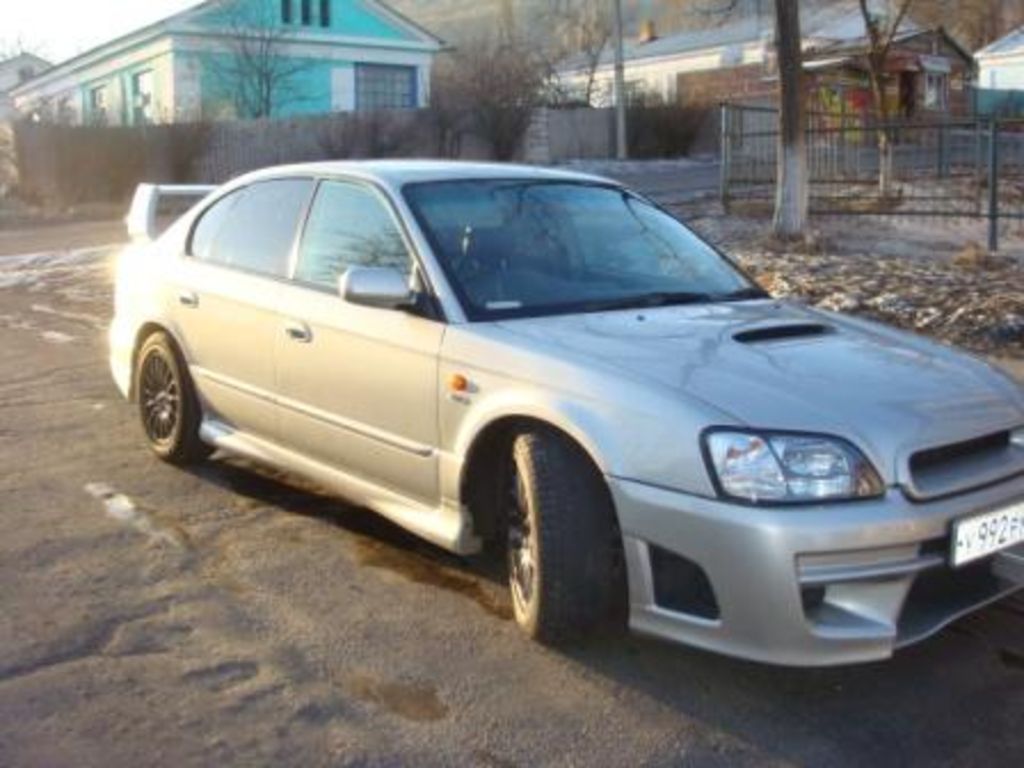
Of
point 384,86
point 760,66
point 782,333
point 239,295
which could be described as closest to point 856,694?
point 782,333

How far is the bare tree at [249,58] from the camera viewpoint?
39.6m

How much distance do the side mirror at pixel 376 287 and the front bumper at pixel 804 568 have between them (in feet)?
4.00

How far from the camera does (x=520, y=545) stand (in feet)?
14.0

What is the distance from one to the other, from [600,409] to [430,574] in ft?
4.18

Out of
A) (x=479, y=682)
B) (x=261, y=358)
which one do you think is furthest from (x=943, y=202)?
(x=479, y=682)

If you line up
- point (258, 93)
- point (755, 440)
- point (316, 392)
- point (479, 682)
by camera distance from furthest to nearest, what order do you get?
point (258, 93)
point (316, 392)
point (479, 682)
point (755, 440)

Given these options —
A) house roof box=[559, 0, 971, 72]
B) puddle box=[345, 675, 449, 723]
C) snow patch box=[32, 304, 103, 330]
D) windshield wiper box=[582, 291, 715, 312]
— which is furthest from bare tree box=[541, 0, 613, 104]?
puddle box=[345, 675, 449, 723]

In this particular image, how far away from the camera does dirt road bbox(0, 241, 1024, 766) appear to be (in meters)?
3.55

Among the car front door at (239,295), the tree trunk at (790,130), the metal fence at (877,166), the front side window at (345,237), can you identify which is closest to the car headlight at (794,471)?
the front side window at (345,237)

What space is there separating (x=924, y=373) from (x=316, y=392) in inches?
88.4

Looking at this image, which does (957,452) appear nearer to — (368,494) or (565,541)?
(565,541)

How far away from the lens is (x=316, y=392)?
514 cm

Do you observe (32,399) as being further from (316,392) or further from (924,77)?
(924,77)

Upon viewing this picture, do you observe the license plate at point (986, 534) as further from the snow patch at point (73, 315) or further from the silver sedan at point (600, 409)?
the snow patch at point (73, 315)
